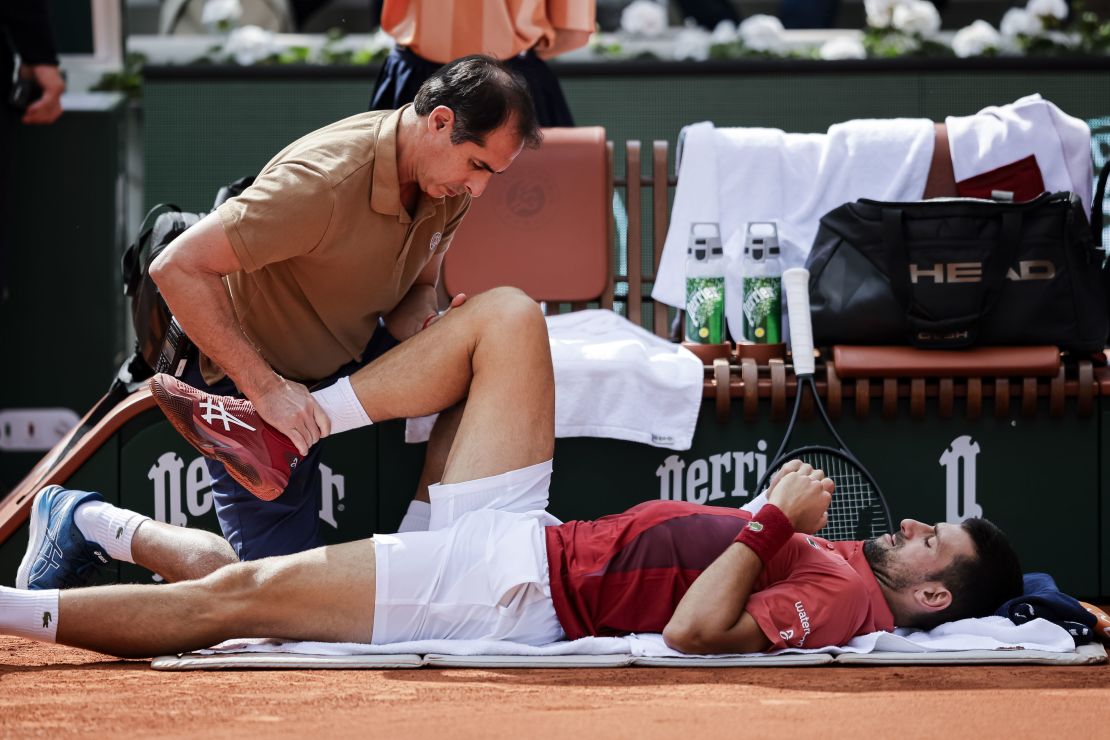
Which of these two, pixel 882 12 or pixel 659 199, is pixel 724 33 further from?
pixel 659 199

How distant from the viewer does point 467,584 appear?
9.40ft

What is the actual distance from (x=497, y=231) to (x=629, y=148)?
1.74 feet

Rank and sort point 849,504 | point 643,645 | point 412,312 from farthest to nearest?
point 849,504, point 412,312, point 643,645

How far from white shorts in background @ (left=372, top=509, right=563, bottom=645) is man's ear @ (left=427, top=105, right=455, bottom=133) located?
0.86 m

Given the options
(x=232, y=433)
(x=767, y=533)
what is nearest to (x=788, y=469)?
(x=767, y=533)

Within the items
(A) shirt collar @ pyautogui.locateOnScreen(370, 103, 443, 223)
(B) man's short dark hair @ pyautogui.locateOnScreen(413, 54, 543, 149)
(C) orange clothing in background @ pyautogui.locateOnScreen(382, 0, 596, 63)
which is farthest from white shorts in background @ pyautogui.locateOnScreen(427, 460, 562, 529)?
(C) orange clothing in background @ pyautogui.locateOnScreen(382, 0, 596, 63)

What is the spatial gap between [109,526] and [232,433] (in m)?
0.50

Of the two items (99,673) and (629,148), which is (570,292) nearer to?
(629,148)

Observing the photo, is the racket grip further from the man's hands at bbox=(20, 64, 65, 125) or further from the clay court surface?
the man's hands at bbox=(20, 64, 65, 125)

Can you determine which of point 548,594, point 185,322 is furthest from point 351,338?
point 548,594

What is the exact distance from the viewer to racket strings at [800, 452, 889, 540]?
11.6ft

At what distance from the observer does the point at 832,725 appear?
2.22 metres

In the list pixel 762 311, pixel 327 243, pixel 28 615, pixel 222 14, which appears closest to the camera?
pixel 28 615

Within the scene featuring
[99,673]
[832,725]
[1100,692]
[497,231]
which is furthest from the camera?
[497,231]
